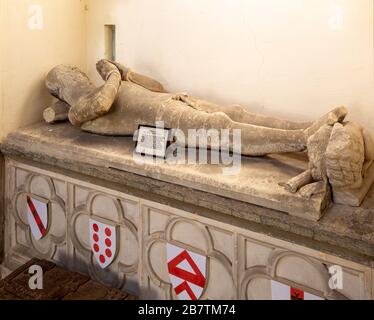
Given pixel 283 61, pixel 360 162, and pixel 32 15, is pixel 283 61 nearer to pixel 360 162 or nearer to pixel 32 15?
pixel 360 162

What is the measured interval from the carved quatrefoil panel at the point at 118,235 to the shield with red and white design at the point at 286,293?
0.84 meters

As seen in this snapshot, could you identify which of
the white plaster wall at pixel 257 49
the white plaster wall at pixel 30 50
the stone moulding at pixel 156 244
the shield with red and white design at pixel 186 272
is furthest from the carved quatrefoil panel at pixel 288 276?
the white plaster wall at pixel 30 50

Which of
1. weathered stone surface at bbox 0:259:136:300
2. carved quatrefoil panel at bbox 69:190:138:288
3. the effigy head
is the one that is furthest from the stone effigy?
weathered stone surface at bbox 0:259:136:300

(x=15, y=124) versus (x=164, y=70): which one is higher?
(x=164, y=70)

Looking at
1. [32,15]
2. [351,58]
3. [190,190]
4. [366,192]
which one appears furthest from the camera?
[32,15]

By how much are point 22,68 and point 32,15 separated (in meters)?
0.37

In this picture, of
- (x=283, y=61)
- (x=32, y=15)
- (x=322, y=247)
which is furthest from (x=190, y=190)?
(x=32, y=15)

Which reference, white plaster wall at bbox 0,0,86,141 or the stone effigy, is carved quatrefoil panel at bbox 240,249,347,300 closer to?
the stone effigy

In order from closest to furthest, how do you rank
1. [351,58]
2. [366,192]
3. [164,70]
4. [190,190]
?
[366,192], [190,190], [351,58], [164,70]

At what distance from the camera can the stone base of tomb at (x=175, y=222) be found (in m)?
1.87

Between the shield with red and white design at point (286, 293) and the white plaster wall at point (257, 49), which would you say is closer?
the shield with red and white design at point (286, 293)

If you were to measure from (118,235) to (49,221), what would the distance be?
0.61 m

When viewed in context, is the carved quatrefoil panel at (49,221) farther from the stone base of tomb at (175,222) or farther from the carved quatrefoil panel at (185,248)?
the carved quatrefoil panel at (185,248)
